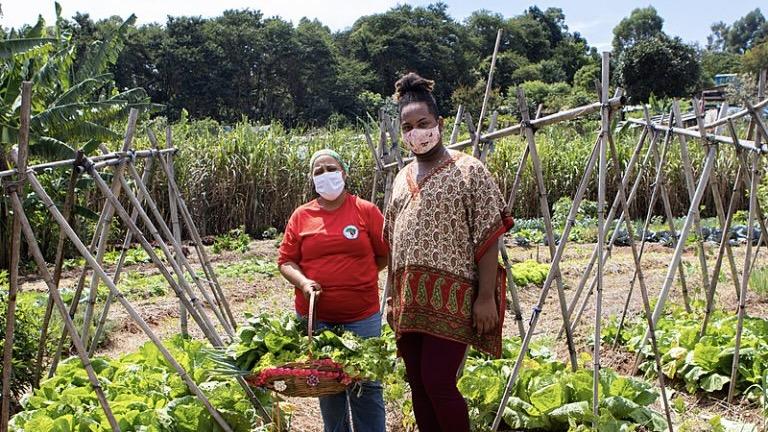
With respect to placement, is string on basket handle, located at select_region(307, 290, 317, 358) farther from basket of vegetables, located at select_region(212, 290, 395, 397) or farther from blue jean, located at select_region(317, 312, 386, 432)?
blue jean, located at select_region(317, 312, 386, 432)

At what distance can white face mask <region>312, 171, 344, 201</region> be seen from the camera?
10.6 ft

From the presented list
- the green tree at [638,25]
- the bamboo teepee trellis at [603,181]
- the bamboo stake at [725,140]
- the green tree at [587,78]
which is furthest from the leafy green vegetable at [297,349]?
the green tree at [638,25]

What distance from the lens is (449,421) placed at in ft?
8.87

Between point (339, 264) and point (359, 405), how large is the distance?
24.8 inches

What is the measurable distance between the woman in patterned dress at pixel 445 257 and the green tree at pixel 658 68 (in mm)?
34817

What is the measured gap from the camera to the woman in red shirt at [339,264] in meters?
3.17

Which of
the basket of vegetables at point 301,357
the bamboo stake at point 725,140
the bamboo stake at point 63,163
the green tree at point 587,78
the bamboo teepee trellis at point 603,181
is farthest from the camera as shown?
the green tree at point 587,78

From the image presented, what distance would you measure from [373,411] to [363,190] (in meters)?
10.2

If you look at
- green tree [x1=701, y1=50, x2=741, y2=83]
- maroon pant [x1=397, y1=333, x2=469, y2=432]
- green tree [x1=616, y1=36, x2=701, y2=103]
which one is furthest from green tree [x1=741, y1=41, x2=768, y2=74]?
maroon pant [x1=397, y1=333, x2=469, y2=432]

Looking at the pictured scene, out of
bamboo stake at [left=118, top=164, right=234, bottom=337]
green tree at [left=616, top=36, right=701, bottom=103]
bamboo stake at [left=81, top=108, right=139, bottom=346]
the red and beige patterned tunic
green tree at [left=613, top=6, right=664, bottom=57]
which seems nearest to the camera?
the red and beige patterned tunic

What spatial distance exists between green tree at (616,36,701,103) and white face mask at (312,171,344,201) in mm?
34543

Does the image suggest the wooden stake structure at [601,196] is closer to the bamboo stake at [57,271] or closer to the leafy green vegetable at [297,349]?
the leafy green vegetable at [297,349]

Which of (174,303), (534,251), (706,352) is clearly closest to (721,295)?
(706,352)

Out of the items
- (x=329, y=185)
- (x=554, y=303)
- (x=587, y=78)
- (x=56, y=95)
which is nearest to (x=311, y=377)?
(x=329, y=185)
